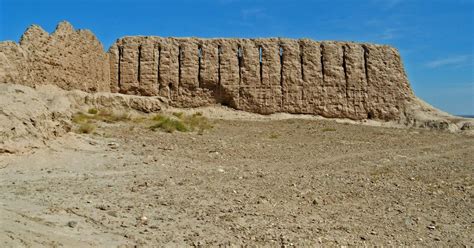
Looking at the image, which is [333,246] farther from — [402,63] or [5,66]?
[402,63]

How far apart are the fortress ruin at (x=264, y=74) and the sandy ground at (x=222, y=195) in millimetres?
7312

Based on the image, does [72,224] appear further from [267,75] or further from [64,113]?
[267,75]

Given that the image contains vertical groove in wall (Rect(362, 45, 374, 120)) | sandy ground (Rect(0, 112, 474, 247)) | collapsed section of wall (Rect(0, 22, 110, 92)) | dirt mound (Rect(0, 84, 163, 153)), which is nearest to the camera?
sandy ground (Rect(0, 112, 474, 247))

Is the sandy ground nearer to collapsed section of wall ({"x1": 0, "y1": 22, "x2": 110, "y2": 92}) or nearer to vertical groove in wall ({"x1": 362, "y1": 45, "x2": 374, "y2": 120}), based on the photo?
collapsed section of wall ({"x1": 0, "y1": 22, "x2": 110, "y2": 92})

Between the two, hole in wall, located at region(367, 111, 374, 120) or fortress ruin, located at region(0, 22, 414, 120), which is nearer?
fortress ruin, located at region(0, 22, 414, 120)

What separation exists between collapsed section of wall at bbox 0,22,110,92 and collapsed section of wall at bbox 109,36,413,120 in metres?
1.55

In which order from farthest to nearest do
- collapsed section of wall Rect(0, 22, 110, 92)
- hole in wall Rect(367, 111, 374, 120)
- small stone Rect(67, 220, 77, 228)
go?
hole in wall Rect(367, 111, 374, 120) → collapsed section of wall Rect(0, 22, 110, 92) → small stone Rect(67, 220, 77, 228)

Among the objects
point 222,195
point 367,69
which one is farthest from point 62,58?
point 367,69

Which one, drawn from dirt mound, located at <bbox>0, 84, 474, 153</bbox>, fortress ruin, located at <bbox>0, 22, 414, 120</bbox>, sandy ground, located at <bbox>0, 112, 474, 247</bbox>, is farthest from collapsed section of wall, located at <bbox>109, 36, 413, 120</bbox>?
sandy ground, located at <bbox>0, 112, 474, 247</bbox>

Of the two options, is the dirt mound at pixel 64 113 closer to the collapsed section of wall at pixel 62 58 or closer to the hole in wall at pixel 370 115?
the hole in wall at pixel 370 115

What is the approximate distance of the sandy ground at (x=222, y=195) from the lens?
4488mm

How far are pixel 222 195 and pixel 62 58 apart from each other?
32.5 feet

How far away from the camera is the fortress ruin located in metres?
17.8

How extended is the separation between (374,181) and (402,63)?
13982mm
